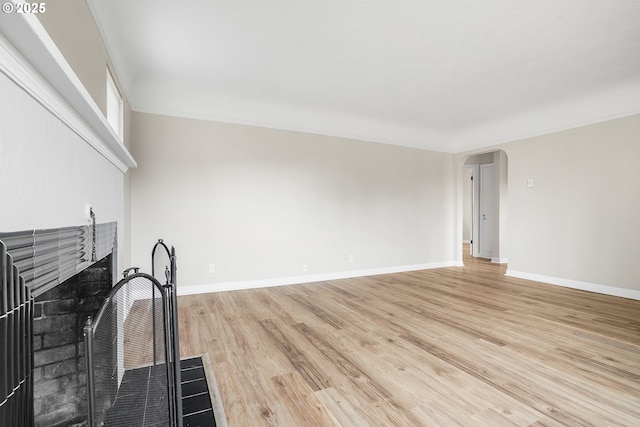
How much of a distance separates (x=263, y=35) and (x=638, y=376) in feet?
12.7

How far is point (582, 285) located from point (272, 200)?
15.3 feet

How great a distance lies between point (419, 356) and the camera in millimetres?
2217

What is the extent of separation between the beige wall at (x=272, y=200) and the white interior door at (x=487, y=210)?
6.63 ft

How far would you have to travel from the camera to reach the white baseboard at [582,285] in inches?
149

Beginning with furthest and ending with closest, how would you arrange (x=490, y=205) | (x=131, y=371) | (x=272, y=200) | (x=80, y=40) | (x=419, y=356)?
(x=490, y=205), (x=272, y=200), (x=419, y=356), (x=131, y=371), (x=80, y=40)

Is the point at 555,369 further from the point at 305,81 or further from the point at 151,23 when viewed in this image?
the point at 151,23

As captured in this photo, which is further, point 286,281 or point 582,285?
point 286,281

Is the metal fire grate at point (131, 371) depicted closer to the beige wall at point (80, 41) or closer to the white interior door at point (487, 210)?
the beige wall at point (80, 41)

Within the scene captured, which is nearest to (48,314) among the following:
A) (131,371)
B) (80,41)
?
(131,371)

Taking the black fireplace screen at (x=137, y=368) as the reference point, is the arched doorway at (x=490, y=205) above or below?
above

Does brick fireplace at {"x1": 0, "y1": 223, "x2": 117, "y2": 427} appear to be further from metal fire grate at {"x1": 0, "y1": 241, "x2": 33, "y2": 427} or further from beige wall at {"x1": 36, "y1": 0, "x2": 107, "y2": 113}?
beige wall at {"x1": 36, "y1": 0, "x2": 107, "y2": 113}

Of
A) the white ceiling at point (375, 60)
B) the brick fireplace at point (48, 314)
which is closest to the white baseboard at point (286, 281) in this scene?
the brick fireplace at point (48, 314)

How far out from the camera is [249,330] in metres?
2.73

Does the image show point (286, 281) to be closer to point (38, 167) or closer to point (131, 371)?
point (131, 371)
